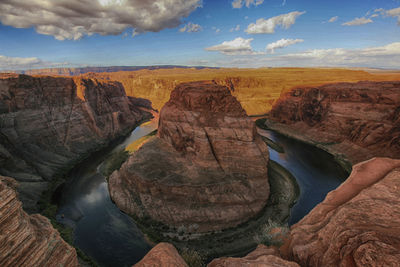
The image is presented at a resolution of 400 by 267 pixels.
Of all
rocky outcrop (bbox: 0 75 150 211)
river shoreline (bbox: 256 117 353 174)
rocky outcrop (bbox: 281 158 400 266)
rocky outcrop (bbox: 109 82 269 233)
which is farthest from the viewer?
river shoreline (bbox: 256 117 353 174)

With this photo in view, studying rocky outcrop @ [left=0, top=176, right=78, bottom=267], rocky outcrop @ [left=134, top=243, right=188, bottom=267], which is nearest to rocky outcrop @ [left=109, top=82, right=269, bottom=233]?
rocky outcrop @ [left=134, top=243, right=188, bottom=267]

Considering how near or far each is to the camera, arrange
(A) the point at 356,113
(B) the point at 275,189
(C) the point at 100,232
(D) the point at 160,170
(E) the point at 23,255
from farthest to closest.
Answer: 1. (A) the point at 356,113
2. (B) the point at 275,189
3. (D) the point at 160,170
4. (C) the point at 100,232
5. (E) the point at 23,255

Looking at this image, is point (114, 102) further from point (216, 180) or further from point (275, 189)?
point (275, 189)

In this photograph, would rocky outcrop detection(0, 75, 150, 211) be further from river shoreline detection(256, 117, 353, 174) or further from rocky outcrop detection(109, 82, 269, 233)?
river shoreline detection(256, 117, 353, 174)

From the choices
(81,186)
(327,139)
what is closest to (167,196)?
(81,186)

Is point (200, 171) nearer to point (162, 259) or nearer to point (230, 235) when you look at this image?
point (230, 235)

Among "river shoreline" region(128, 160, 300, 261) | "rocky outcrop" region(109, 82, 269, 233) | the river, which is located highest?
"rocky outcrop" region(109, 82, 269, 233)
